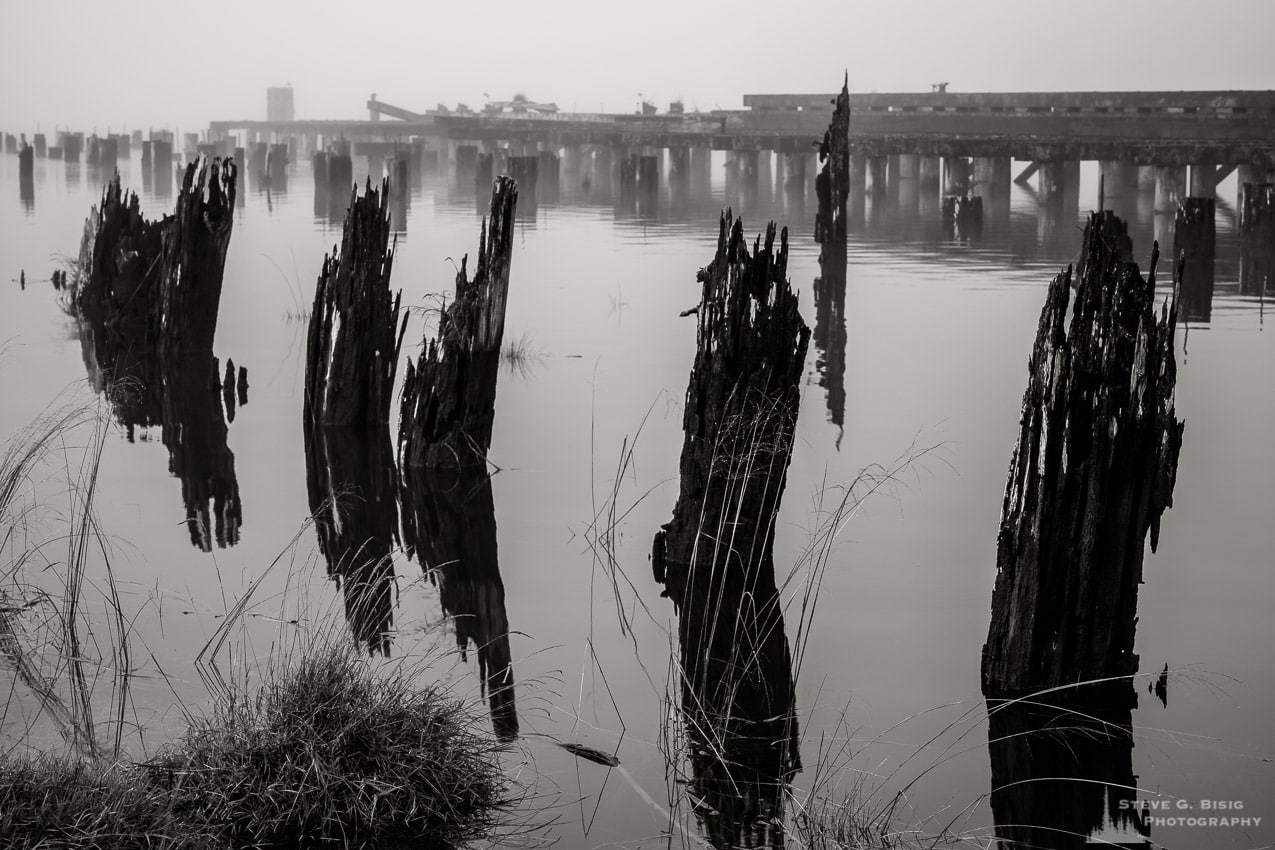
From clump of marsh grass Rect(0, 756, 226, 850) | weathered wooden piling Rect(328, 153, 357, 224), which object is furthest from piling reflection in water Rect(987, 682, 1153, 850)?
weathered wooden piling Rect(328, 153, 357, 224)

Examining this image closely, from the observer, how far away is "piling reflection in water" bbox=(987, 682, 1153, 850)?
4781mm

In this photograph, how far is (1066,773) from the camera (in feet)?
17.0

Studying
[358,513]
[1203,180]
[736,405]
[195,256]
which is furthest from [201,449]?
[1203,180]

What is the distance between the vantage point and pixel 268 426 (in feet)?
35.0

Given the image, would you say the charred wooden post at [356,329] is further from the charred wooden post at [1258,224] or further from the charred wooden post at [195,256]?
the charred wooden post at [1258,224]

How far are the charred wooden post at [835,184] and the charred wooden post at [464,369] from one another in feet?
39.5

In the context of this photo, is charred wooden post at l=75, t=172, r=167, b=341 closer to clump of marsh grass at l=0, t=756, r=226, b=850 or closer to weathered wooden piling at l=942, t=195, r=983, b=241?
clump of marsh grass at l=0, t=756, r=226, b=850

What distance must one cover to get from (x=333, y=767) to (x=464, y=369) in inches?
179

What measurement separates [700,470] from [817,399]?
4592 mm

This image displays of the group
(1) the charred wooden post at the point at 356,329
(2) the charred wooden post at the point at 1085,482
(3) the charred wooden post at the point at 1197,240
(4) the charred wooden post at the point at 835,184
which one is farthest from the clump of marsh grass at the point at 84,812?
(4) the charred wooden post at the point at 835,184

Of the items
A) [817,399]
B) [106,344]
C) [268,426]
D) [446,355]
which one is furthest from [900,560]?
[106,344]

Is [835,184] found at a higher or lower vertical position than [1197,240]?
higher

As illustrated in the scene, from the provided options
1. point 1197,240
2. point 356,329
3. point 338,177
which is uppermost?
point 338,177

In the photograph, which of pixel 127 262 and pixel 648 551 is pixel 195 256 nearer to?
pixel 127 262
